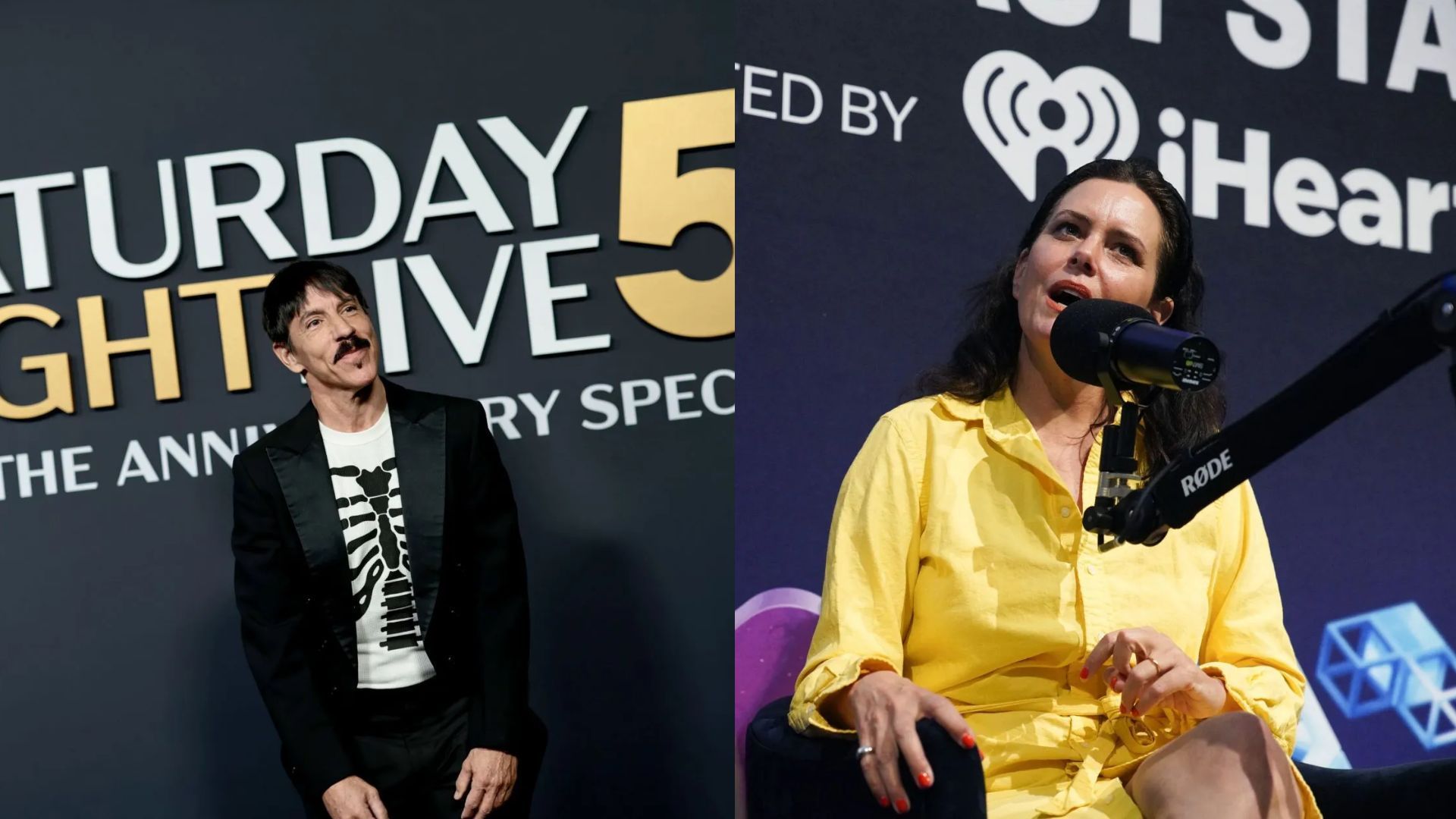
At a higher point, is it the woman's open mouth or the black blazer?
the woman's open mouth

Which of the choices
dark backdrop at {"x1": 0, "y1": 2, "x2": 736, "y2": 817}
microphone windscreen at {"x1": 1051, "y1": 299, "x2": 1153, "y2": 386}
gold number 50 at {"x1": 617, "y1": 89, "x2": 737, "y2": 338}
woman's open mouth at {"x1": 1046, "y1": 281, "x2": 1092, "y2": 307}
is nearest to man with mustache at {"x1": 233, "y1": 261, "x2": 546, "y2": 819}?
dark backdrop at {"x1": 0, "y1": 2, "x2": 736, "y2": 817}

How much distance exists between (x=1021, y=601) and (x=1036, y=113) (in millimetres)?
1221

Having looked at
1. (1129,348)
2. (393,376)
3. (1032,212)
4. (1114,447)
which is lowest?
(393,376)

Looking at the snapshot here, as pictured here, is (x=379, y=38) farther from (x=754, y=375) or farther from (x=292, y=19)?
(x=754, y=375)

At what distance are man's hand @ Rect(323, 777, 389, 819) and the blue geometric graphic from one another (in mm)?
2059

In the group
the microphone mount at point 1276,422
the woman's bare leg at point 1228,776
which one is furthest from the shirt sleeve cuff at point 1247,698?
the microphone mount at point 1276,422

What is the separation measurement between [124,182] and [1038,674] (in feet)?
9.68

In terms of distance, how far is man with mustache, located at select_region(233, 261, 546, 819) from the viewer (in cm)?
332

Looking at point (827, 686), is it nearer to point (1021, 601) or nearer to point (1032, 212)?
point (1021, 601)

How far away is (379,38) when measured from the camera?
4281 mm

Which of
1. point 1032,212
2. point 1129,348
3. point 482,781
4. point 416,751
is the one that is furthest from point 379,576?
point 1129,348

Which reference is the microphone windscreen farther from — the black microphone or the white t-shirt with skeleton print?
the white t-shirt with skeleton print

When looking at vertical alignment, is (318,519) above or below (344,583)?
above

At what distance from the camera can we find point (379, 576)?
3.42m
